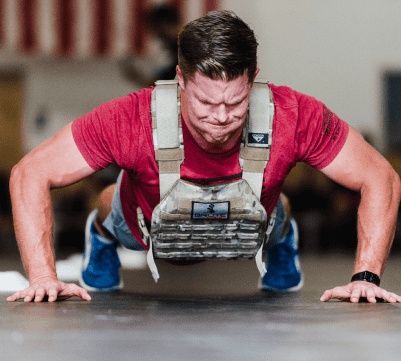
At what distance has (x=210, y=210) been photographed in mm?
1239

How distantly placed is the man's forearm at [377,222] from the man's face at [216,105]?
0.39 m

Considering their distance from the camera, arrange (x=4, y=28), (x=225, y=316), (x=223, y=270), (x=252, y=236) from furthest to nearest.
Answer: (x=4, y=28), (x=223, y=270), (x=252, y=236), (x=225, y=316)

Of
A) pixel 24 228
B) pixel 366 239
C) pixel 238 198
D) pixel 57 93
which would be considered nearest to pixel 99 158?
pixel 24 228

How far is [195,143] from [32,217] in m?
0.42

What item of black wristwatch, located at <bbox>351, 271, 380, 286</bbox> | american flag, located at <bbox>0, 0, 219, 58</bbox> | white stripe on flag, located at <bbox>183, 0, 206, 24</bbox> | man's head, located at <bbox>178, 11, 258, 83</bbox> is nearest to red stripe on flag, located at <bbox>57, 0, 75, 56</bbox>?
american flag, located at <bbox>0, 0, 219, 58</bbox>

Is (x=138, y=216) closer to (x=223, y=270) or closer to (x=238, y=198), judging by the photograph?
(x=238, y=198)

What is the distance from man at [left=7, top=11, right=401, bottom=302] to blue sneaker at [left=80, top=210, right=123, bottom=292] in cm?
50

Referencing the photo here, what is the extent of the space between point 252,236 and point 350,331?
524 mm

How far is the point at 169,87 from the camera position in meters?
1.25

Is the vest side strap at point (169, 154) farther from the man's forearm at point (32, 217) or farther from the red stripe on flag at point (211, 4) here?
the red stripe on flag at point (211, 4)

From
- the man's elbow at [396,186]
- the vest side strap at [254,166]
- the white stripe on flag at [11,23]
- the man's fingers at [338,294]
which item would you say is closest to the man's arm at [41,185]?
the vest side strap at [254,166]

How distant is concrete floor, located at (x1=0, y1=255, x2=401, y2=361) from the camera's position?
0.70 meters

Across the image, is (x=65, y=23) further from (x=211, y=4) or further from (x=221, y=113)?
(x=221, y=113)

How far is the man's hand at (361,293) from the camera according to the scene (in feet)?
3.64
